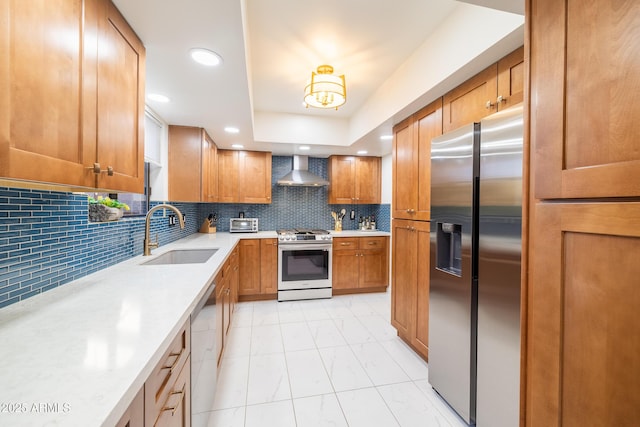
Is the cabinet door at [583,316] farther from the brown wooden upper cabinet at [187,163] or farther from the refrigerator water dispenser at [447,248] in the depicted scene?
the brown wooden upper cabinet at [187,163]

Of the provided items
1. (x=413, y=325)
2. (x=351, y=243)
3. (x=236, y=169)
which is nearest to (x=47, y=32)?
(x=413, y=325)

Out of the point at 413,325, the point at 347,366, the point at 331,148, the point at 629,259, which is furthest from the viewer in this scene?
the point at 331,148

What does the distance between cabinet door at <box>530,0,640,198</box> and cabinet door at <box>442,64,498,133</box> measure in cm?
86

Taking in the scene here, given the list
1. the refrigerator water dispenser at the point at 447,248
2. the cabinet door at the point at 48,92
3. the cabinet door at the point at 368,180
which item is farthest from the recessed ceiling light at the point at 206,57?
the cabinet door at the point at 368,180

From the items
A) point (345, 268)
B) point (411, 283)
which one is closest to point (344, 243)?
point (345, 268)

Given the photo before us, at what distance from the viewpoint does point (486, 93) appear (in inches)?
62.7

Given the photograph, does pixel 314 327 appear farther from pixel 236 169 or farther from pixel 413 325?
pixel 236 169

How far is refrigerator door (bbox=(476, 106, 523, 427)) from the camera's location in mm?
1227

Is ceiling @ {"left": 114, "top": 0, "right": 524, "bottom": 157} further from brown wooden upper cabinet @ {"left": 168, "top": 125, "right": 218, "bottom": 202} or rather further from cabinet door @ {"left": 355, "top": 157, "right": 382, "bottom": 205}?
cabinet door @ {"left": 355, "top": 157, "right": 382, "bottom": 205}

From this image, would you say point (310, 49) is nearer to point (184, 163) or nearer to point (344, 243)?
point (184, 163)

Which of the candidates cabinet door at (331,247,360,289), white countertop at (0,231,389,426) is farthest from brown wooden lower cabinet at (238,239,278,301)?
white countertop at (0,231,389,426)

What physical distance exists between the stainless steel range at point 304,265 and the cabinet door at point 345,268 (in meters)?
0.11

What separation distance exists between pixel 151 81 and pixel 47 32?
1139 millimetres

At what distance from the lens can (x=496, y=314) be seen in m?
1.33
